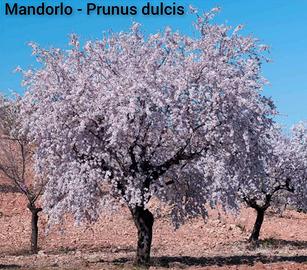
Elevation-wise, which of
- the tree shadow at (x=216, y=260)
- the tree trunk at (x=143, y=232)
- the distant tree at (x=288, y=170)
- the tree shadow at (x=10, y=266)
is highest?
the distant tree at (x=288, y=170)

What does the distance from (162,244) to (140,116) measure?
16339mm

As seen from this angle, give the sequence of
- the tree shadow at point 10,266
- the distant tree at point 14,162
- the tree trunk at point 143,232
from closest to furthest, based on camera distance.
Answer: the tree trunk at point 143,232 → the tree shadow at point 10,266 → the distant tree at point 14,162

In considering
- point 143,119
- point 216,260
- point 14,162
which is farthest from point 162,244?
point 143,119

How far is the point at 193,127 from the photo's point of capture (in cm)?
2061

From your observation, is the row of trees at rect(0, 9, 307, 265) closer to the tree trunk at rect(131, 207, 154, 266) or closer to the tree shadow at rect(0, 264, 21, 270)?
the tree trunk at rect(131, 207, 154, 266)

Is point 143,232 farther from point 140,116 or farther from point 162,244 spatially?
point 162,244

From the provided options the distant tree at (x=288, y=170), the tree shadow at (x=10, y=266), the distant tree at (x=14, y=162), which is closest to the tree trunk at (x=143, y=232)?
the tree shadow at (x=10, y=266)

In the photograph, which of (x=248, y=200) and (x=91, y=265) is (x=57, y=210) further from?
(x=248, y=200)

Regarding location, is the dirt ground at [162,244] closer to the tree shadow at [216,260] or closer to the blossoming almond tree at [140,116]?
the tree shadow at [216,260]

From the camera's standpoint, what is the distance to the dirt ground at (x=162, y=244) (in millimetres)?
24016

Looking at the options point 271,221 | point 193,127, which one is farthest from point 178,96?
point 271,221

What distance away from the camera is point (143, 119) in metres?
20.5

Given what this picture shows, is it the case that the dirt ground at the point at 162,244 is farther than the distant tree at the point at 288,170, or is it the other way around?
the distant tree at the point at 288,170

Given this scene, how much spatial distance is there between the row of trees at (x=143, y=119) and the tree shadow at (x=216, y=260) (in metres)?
1.68
